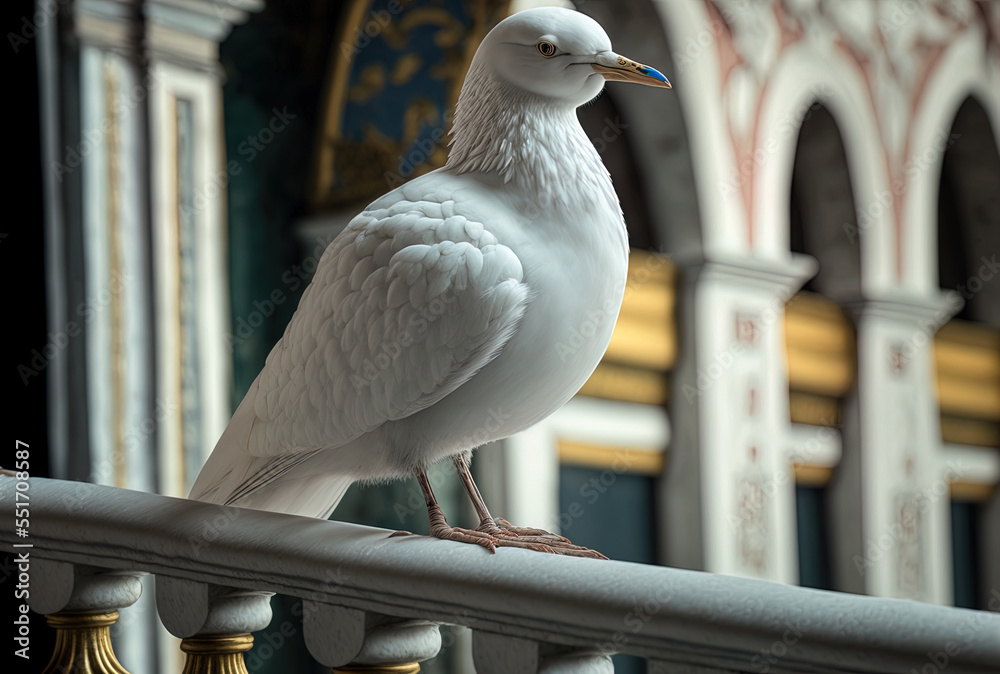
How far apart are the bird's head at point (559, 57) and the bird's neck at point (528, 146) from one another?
2 centimetres

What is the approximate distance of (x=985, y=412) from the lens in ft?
16.1

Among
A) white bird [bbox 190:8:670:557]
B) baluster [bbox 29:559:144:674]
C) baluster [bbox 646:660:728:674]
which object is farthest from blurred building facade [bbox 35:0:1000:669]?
baluster [bbox 646:660:728:674]

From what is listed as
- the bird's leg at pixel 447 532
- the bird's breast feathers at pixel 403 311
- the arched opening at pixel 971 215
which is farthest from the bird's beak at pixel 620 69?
the arched opening at pixel 971 215

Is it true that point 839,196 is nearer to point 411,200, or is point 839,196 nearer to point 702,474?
point 702,474

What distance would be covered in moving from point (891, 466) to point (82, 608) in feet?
12.2

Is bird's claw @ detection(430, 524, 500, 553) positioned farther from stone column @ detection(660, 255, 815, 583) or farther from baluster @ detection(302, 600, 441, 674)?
stone column @ detection(660, 255, 815, 583)

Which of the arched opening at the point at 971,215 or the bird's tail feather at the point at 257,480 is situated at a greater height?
the arched opening at the point at 971,215

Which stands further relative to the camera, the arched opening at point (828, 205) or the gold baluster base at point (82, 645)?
the arched opening at point (828, 205)

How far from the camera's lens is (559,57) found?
2.92 ft

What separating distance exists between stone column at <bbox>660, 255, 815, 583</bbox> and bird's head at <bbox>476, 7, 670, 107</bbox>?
104 inches

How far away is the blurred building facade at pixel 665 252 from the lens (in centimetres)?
257

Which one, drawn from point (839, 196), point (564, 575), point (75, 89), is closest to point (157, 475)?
point (75, 89)

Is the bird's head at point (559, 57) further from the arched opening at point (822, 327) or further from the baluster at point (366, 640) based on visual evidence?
the arched opening at point (822, 327)

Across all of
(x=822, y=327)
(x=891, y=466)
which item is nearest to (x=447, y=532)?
(x=822, y=327)
